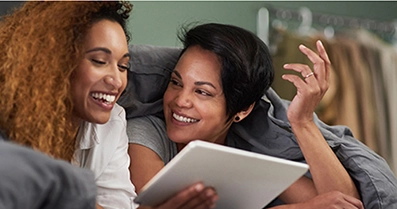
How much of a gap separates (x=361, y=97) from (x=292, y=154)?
1.05 metres

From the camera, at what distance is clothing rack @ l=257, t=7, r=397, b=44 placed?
2.63 m

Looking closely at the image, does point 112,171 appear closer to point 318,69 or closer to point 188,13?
point 318,69

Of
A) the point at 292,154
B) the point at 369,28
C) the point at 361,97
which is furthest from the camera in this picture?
the point at 369,28

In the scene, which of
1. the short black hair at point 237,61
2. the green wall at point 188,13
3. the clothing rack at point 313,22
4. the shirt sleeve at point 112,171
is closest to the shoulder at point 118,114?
the shirt sleeve at point 112,171

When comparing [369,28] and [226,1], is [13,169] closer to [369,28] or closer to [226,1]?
[226,1]

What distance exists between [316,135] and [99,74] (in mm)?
515

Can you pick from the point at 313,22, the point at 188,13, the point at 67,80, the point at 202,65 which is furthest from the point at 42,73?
the point at 313,22

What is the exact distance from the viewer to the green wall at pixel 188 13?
2.42m

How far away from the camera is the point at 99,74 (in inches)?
44.2

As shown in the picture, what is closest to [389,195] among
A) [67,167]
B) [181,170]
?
[181,170]

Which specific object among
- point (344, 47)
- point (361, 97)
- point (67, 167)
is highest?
point (67, 167)

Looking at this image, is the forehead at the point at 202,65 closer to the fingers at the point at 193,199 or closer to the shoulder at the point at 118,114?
the shoulder at the point at 118,114

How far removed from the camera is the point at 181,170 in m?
0.99

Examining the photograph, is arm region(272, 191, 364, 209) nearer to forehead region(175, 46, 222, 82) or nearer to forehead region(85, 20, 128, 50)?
forehead region(175, 46, 222, 82)
